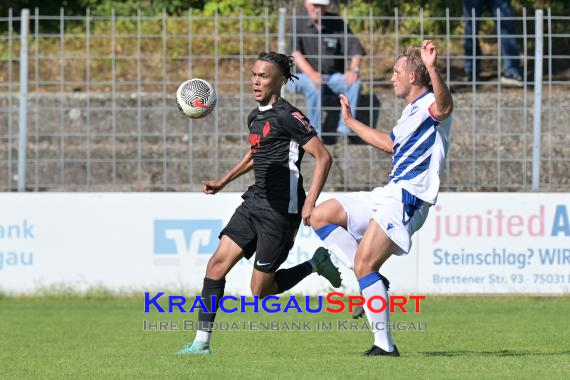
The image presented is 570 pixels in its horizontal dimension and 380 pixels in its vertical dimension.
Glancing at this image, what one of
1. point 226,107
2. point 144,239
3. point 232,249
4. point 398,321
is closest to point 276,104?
point 232,249

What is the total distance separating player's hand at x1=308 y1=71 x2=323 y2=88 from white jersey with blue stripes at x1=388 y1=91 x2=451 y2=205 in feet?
19.6

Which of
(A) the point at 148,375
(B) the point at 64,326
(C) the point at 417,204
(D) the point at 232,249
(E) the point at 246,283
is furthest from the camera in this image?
(E) the point at 246,283

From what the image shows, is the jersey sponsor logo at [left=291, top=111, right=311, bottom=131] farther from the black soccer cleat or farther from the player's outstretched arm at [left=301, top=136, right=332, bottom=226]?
the black soccer cleat

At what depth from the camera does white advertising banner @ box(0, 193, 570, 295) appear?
1395 centimetres

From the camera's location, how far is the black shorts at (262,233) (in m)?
9.18

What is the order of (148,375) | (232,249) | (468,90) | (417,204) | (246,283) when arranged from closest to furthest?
(148,375) → (417,204) → (232,249) → (246,283) → (468,90)

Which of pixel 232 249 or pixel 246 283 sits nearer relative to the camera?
pixel 232 249

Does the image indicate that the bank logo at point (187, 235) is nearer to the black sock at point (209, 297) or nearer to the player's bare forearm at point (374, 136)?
the black sock at point (209, 297)

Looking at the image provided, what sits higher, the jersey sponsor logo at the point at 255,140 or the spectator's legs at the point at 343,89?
the spectator's legs at the point at 343,89

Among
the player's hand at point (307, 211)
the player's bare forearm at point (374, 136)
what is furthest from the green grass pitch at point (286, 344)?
the player's bare forearm at point (374, 136)

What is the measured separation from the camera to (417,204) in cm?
859

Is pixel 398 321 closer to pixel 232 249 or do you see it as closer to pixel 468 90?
pixel 232 249

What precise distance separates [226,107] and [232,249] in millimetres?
6423

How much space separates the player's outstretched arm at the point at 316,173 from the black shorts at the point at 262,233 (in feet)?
1.25
